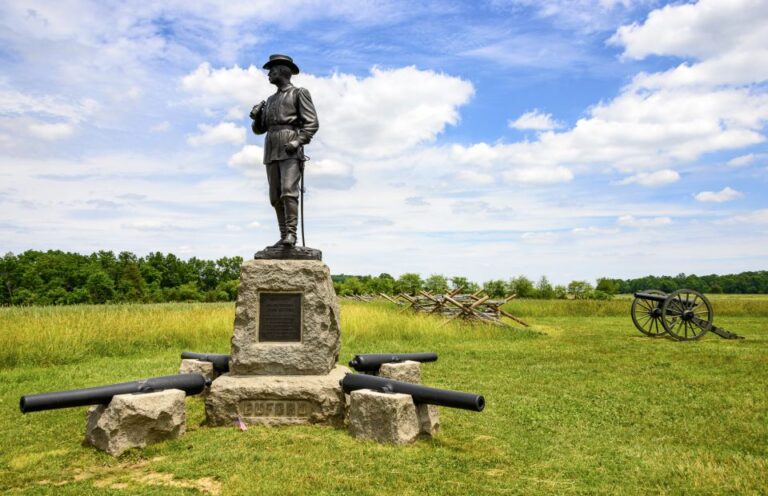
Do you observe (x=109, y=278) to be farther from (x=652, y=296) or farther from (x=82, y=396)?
(x=82, y=396)

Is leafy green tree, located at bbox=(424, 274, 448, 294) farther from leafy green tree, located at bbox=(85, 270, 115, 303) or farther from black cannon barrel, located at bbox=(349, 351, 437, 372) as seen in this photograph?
black cannon barrel, located at bbox=(349, 351, 437, 372)

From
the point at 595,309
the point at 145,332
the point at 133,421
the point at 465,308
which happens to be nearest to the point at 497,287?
the point at 595,309

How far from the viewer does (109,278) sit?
4259cm

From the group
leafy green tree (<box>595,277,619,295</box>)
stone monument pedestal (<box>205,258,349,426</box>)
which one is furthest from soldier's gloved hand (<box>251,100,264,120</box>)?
leafy green tree (<box>595,277,619,295</box>)

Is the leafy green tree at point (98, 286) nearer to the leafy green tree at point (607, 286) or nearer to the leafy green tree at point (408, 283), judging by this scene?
the leafy green tree at point (408, 283)

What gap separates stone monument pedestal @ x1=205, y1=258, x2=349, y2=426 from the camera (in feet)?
19.7

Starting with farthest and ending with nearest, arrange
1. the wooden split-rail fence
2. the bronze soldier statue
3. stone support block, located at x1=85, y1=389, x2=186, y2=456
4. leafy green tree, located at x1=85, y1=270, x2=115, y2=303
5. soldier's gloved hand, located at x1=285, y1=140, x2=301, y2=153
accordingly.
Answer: leafy green tree, located at x1=85, y1=270, x2=115, y2=303, the wooden split-rail fence, the bronze soldier statue, soldier's gloved hand, located at x1=285, y1=140, x2=301, y2=153, stone support block, located at x1=85, y1=389, x2=186, y2=456

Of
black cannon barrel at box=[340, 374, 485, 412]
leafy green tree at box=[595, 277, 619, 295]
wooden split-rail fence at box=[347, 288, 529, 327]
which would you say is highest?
leafy green tree at box=[595, 277, 619, 295]

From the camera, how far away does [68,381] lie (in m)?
8.88

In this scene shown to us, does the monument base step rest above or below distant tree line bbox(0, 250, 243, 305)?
below

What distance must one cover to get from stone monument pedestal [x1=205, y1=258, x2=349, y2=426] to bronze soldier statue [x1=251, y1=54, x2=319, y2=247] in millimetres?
581

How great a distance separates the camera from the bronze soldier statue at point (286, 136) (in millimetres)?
6930

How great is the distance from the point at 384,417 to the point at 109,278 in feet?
141

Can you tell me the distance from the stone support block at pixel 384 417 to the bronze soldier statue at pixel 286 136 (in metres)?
2.33
